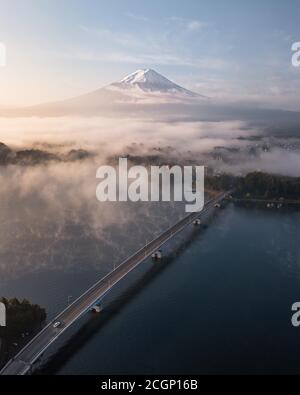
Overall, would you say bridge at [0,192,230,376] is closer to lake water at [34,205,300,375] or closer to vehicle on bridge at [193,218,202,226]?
lake water at [34,205,300,375]

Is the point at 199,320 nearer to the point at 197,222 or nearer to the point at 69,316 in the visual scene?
the point at 69,316

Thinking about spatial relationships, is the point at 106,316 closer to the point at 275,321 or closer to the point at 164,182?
the point at 275,321

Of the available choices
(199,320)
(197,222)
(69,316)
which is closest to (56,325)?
(69,316)

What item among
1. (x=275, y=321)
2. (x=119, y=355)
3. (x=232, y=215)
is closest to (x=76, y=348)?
(x=119, y=355)

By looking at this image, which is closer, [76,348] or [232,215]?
[76,348]

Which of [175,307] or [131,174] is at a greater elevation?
[131,174]

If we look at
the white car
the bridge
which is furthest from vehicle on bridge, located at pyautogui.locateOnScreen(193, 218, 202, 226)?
the white car
